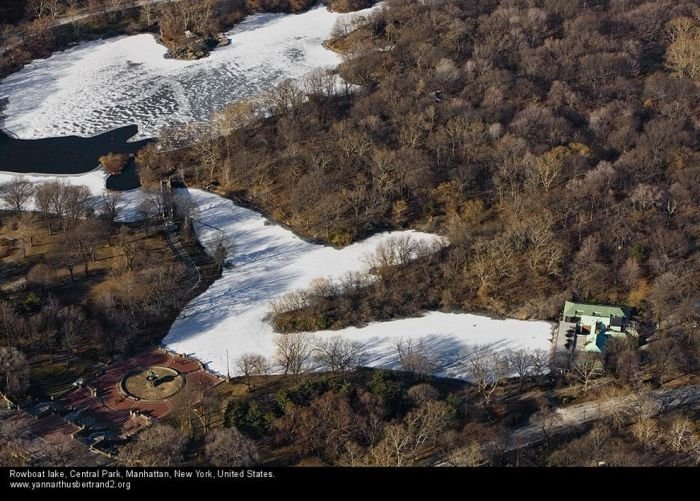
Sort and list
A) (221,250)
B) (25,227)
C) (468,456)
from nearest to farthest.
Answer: (468,456) < (221,250) < (25,227)

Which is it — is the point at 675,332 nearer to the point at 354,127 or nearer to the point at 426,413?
the point at 426,413

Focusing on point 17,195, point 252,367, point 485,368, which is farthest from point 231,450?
point 17,195

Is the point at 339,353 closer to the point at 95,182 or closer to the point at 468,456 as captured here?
the point at 468,456

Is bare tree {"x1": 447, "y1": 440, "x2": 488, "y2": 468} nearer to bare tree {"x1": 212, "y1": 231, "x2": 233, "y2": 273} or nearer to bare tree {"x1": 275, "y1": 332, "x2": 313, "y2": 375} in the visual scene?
bare tree {"x1": 275, "y1": 332, "x2": 313, "y2": 375}

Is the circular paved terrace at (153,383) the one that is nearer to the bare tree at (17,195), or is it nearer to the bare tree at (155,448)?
the bare tree at (155,448)

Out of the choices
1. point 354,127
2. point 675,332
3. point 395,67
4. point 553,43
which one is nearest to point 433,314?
point 675,332

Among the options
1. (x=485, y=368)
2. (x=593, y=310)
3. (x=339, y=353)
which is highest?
(x=339, y=353)
